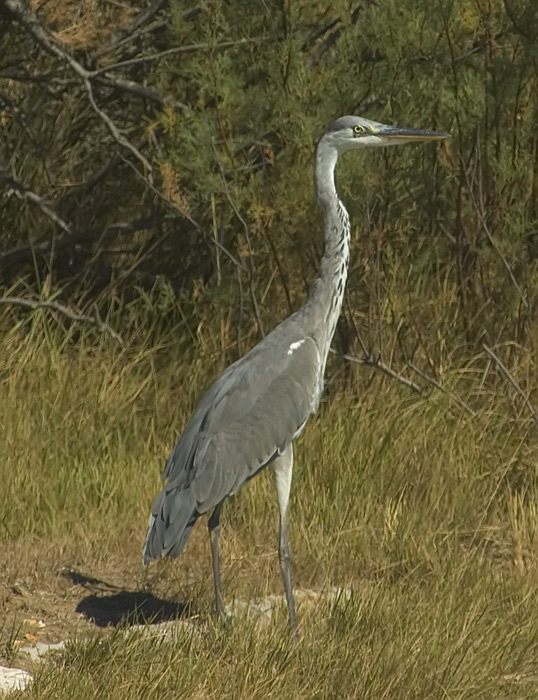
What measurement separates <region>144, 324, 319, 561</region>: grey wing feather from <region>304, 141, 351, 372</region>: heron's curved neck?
0.31 ft

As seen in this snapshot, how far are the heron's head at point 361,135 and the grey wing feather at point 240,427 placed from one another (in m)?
0.87

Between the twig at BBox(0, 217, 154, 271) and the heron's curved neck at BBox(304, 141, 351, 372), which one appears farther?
the twig at BBox(0, 217, 154, 271)

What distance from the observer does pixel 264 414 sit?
549 centimetres

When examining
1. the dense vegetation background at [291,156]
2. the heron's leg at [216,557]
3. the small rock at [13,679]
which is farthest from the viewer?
the dense vegetation background at [291,156]

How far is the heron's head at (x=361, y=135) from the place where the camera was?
5.95 meters

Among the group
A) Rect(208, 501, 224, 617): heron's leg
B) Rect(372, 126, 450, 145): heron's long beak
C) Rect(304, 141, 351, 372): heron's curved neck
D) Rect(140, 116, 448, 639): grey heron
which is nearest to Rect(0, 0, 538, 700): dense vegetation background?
Rect(208, 501, 224, 617): heron's leg

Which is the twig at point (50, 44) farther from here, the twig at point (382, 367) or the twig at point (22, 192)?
the twig at point (382, 367)

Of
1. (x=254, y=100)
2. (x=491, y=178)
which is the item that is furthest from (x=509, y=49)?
(x=254, y=100)

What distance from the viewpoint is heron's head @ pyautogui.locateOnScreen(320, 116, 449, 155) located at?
19.5ft

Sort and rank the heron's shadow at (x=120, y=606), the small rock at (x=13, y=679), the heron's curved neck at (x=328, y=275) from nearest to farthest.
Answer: the small rock at (x=13, y=679)
the heron's shadow at (x=120, y=606)
the heron's curved neck at (x=328, y=275)

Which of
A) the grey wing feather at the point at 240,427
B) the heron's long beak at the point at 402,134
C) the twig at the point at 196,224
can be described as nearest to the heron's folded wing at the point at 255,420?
the grey wing feather at the point at 240,427

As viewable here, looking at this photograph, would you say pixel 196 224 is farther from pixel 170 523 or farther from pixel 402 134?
pixel 170 523

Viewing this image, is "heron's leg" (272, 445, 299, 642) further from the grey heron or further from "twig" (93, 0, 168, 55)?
"twig" (93, 0, 168, 55)

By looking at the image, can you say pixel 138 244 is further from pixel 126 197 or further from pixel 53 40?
pixel 53 40
